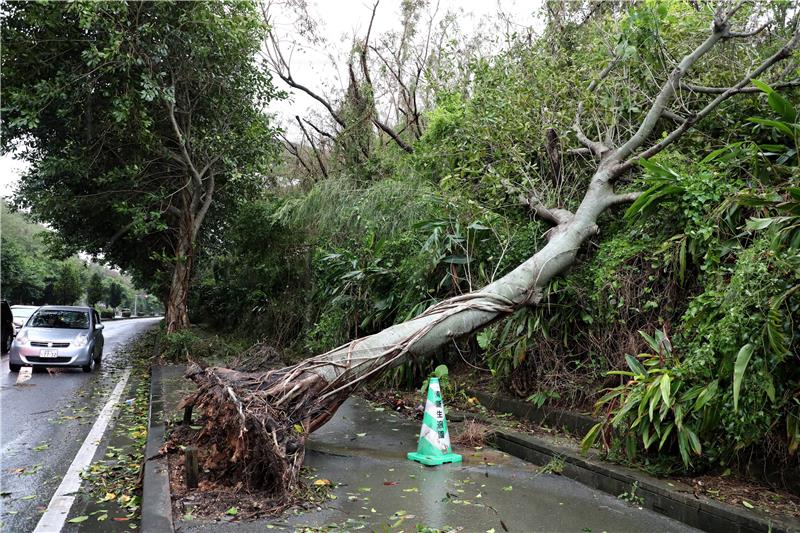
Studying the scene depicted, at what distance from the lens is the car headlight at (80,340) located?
12.9 m

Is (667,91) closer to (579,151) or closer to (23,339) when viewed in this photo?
(579,151)

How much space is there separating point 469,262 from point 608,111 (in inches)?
125

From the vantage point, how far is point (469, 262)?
28.5 feet

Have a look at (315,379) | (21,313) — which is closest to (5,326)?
(21,313)

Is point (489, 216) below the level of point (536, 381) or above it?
above

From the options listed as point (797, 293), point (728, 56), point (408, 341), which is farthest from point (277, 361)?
point (728, 56)

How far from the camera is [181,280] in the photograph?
640 inches

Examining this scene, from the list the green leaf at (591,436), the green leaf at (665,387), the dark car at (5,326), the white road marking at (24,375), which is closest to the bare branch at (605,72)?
the green leaf at (665,387)

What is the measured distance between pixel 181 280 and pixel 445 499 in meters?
13.2

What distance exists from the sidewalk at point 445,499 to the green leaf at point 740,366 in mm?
1105

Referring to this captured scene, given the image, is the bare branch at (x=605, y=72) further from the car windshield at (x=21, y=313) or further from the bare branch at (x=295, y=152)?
the car windshield at (x=21, y=313)

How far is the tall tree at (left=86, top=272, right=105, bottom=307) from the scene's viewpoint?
67.7m

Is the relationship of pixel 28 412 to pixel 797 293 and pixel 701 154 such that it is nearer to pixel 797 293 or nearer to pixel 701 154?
pixel 797 293

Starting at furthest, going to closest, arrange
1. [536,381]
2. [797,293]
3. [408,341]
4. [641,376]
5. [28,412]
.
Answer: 1. [28,412]
2. [536,381]
3. [408,341]
4. [641,376]
5. [797,293]
